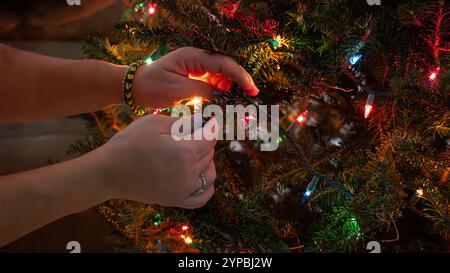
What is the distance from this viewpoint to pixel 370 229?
0.60 m

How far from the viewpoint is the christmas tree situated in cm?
59

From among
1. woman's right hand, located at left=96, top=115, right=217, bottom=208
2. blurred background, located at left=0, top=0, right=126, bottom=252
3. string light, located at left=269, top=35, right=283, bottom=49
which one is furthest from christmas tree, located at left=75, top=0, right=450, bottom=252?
blurred background, located at left=0, top=0, right=126, bottom=252

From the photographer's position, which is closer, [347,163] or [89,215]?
[347,163]

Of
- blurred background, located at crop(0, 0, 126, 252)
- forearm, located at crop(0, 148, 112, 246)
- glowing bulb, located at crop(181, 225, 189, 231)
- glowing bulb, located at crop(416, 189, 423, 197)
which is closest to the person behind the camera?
forearm, located at crop(0, 148, 112, 246)

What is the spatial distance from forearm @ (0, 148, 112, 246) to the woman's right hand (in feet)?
0.06

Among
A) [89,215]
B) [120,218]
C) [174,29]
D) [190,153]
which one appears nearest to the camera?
[190,153]

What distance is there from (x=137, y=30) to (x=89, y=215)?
1002mm

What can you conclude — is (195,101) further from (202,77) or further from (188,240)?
(188,240)

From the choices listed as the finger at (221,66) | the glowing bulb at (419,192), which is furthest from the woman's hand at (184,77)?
the glowing bulb at (419,192)

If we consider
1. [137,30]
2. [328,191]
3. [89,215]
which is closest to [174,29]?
[137,30]

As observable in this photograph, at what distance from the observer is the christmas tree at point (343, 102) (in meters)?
0.59

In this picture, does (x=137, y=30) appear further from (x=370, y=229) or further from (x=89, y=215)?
(x=89, y=215)

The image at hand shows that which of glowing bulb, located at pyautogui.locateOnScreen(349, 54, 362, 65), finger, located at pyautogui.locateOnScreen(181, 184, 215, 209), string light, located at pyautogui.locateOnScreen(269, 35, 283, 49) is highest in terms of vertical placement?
string light, located at pyautogui.locateOnScreen(269, 35, 283, 49)

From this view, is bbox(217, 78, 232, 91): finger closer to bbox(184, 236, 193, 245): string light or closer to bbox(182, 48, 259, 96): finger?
bbox(182, 48, 259, 96): finger
